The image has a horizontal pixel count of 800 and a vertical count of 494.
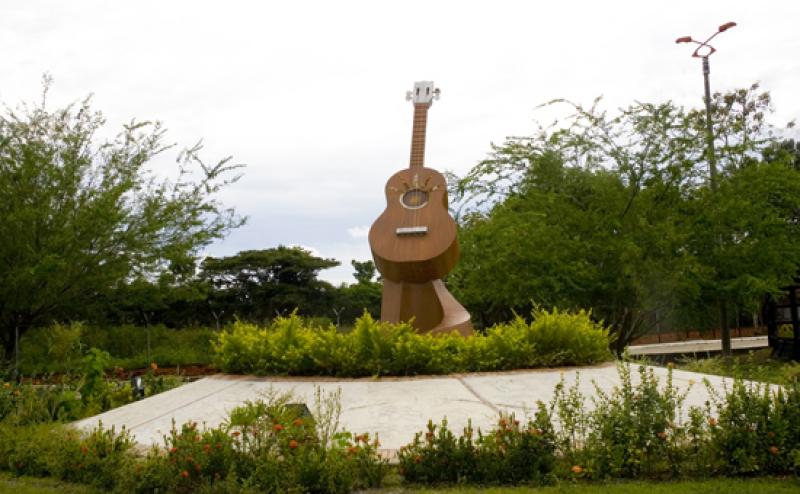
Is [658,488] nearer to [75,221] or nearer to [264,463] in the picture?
[264,463]

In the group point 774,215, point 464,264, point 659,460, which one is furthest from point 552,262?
point 659,460

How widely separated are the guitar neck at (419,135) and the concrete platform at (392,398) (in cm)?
479

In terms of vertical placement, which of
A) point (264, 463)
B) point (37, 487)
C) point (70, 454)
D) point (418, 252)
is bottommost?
point (37, 487)

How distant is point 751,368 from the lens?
528cm

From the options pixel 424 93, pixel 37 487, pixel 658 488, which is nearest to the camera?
pixel 658 488

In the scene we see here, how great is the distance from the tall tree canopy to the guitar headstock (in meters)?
3.01

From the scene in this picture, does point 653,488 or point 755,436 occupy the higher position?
point 755,436

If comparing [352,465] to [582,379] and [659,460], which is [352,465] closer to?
[659,460]

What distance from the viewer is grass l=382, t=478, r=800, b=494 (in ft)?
13.9

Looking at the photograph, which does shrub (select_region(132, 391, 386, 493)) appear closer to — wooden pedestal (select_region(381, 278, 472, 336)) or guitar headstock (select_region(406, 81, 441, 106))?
wooden pedestal (select_region(381, 278, 472, 336))

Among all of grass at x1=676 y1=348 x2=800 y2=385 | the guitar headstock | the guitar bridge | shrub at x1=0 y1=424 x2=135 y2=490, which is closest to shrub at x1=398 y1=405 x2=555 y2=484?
grass at x1=676 y1=348 x2=800 y2=385

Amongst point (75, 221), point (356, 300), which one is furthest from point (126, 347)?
point (356, 300)

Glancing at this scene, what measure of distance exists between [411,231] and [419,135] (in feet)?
6.56

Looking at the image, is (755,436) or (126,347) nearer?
(755,436)
